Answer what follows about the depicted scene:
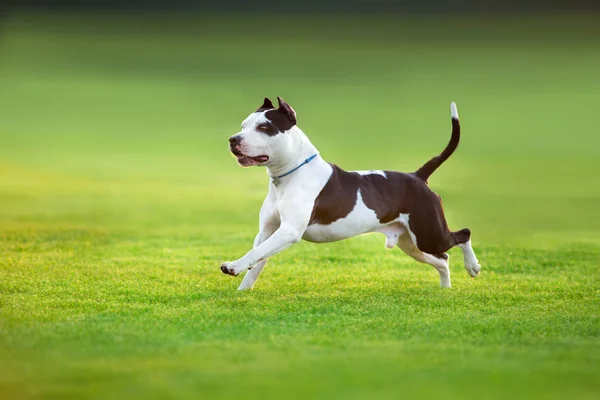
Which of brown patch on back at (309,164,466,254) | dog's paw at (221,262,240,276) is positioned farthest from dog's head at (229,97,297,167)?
dog's paw at (221,262,240,276)

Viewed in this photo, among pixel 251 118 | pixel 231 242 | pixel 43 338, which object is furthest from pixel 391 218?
pixel 231 242

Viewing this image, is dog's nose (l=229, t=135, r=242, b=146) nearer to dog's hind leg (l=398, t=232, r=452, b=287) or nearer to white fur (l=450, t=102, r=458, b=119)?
dog's hind leg (l=398, t=232, r=452, b=287)

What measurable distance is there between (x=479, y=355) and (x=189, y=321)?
2.04 metres

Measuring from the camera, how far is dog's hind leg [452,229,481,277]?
8.14 meters

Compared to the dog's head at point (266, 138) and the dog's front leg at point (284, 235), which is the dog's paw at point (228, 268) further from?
the dog's head at point (266, 138)

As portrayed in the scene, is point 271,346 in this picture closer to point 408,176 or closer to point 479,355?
point 479,355

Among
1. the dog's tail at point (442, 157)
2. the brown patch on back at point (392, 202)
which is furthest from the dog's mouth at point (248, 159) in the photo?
the dog's tail at point (442, 157)

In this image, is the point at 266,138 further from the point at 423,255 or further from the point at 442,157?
the point at 423,255

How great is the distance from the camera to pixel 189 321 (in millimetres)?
6773

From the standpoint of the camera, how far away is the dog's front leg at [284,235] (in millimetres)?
7038

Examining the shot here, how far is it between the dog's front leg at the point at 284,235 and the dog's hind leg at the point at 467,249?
1471mm

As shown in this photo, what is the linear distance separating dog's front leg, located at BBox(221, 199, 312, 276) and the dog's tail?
1207mm

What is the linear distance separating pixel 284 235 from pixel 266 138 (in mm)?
735

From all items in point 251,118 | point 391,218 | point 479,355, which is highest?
point 251,118
